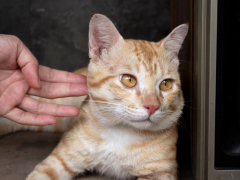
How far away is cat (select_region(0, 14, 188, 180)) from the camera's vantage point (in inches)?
74.4

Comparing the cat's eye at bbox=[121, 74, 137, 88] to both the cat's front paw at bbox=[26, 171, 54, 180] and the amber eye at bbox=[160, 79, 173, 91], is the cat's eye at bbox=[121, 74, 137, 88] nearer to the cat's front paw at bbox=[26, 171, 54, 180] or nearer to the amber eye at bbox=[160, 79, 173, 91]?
the amber eye at bbox=[160, 79, 173, 91]

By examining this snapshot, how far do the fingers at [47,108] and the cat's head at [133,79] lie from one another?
214 mm

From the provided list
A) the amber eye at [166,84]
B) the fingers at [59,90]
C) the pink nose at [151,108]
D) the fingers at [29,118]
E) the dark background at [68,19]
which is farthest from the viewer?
the dark background at [68,19]

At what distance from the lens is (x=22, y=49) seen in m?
2.31

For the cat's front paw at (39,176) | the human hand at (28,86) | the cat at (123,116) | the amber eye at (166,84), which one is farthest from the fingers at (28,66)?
the amber eye at (166,84)

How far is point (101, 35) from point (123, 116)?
1.78ft

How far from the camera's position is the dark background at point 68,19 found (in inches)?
155

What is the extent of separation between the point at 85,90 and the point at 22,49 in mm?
528

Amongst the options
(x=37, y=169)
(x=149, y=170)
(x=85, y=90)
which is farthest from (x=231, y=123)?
(x=37, y=169)

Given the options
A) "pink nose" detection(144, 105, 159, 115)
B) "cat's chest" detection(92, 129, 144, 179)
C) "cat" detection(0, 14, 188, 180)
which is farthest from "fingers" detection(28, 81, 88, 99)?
"pink nose" detection(144, 105, 159, 115)

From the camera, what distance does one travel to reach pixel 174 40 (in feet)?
7.08

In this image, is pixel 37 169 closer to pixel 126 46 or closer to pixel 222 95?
pixel 126 46

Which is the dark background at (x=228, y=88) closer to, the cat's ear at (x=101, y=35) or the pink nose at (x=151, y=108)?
the pink nose at (x=151, y=108)

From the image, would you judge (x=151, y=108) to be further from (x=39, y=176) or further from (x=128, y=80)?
(x=39, y=176)
